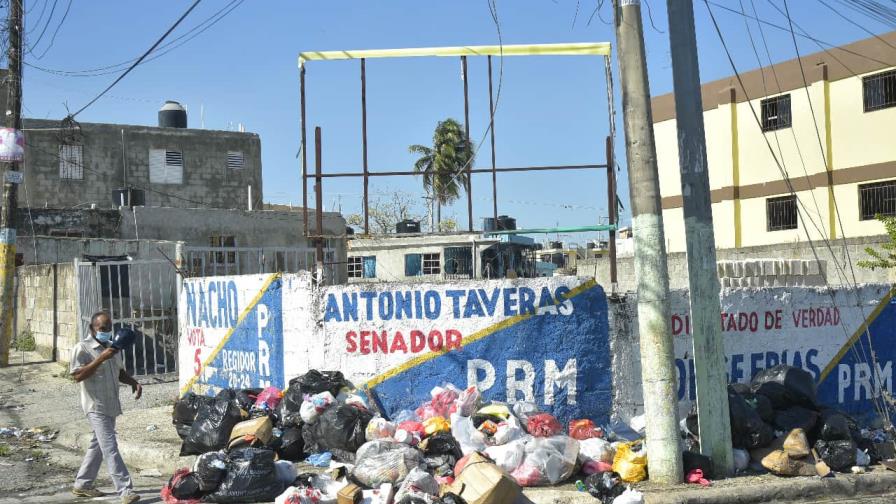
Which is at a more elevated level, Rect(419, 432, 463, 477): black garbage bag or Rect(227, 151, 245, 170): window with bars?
Rect(227, 151, 245, 170): window with bars

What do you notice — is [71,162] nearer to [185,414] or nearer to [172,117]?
[172,117]

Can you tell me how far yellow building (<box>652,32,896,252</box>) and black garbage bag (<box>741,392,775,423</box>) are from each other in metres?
15.6

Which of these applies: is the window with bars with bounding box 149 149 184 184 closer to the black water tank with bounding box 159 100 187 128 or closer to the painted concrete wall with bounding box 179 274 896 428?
the black water tank with bounding box 159 100 187 128

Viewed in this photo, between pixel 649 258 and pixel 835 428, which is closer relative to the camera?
pixel 649 258

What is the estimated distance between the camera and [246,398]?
9.12 m

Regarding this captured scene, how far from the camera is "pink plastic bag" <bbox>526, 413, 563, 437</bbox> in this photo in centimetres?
790

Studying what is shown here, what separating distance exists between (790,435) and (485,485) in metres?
3.27

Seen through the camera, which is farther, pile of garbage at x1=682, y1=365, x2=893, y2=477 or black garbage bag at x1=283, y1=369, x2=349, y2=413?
black garbage bag at x1=283, y1=369, x2=349, y2=413

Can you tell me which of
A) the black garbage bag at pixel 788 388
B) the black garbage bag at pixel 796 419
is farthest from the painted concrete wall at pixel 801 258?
the black garbage bag at pixel 796 419

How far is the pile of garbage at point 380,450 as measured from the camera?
22.1ft

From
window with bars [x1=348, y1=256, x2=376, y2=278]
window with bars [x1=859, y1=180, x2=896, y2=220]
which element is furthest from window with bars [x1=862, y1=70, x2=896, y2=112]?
window with bars [x1=348, y1=256, x2=376, y2=278]

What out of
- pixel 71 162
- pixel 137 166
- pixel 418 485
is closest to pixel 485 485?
pixel 418 485

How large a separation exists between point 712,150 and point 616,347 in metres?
22.9

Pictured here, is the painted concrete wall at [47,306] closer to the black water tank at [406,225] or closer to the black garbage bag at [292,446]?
the black garbage bag at [292,446]
